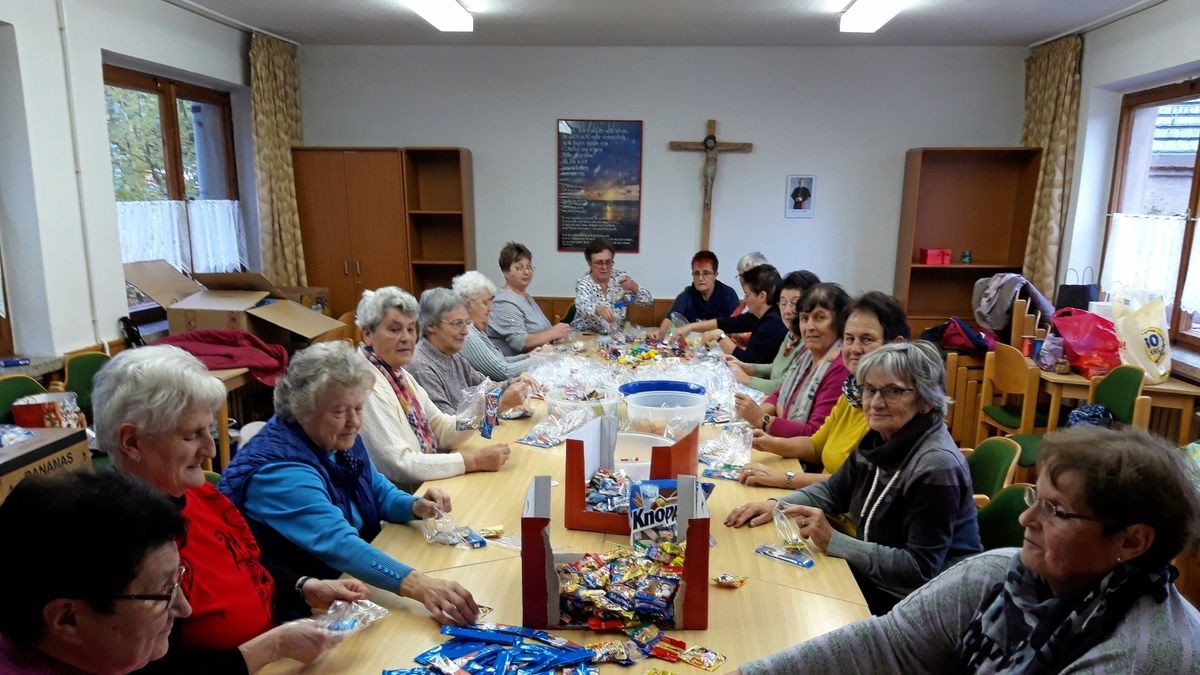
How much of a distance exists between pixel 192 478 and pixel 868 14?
14.3 feet

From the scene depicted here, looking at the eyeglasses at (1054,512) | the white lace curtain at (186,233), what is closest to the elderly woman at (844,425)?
the eyeglasses at (1054,512)

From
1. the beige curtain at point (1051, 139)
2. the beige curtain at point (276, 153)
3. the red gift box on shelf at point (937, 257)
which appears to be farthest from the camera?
the red gift box on shelf at point (937, 257)

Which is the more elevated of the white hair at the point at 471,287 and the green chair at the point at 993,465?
the white hair at the point at 471,287

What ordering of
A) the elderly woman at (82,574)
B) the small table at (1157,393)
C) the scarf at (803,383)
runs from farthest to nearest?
the small table at (1157,393), the scarf at (803,383), the elderly woman at (82,574)

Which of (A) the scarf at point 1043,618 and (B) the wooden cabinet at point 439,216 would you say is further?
(B) the wooden cabinet at point 439,216

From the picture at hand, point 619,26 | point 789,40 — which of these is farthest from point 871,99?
point 619,26

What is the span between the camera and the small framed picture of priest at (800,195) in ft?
18.9

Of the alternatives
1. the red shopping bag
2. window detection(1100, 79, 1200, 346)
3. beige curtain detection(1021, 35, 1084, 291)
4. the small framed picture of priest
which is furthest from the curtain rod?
window detection(1100, 79, 1200, 346)

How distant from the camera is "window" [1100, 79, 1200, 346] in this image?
13.6 ft

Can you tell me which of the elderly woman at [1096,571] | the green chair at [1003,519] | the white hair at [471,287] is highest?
the white hair at [471,287]

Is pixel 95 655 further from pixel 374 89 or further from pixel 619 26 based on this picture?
pixel 374 89

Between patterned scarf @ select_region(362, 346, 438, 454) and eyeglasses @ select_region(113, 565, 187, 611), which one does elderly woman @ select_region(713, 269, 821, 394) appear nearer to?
patterned scarf @ select_region(362, 346, 438, 454)

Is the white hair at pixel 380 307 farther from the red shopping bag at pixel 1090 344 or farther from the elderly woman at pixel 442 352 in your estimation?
the red shopping bag at pixel 1090 344

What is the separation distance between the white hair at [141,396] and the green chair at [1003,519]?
1933 millimetres
